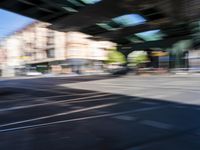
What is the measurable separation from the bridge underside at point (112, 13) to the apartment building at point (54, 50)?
29488mm

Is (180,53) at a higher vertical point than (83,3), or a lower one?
lower

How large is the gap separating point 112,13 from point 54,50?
48900 mm

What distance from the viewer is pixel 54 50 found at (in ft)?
226

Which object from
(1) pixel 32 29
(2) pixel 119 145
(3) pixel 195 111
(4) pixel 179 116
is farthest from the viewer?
(1) pixel 32 29

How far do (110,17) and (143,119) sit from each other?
643 inches

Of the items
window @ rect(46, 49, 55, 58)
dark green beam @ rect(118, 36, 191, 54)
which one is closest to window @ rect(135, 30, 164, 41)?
dark green beam @ rect(118, 36, 191, 54)

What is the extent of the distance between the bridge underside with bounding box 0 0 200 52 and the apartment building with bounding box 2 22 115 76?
29.5 meters

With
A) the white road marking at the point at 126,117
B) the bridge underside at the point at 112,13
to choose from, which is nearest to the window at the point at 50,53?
the bridge underside at the point at 112,13

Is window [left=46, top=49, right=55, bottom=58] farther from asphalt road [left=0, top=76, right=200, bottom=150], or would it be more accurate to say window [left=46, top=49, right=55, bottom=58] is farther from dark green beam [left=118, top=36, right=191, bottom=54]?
asphalt road [left=0, top=76, right=200, bottom=150]

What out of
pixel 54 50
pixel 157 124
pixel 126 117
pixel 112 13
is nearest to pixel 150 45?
pixel 112 13

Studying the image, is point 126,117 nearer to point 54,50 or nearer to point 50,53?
point 54,50

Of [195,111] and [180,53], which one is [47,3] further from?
[180,53]

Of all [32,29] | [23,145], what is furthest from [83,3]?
[32,29]

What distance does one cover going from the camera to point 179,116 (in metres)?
7.26
